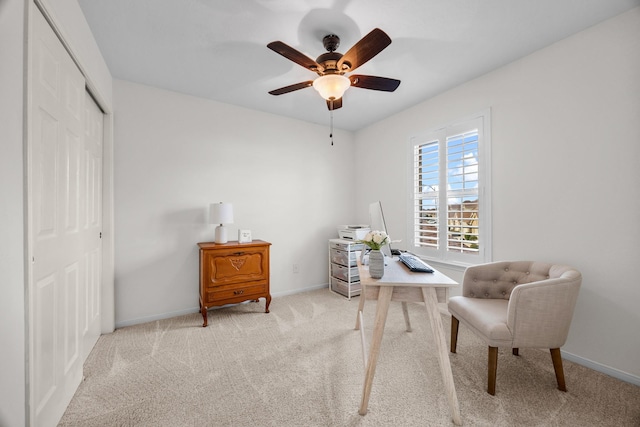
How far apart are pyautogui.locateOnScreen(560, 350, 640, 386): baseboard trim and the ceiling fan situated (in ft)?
8.75

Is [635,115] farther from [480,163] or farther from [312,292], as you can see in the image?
[312,292]

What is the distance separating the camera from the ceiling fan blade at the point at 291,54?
5.36 ft

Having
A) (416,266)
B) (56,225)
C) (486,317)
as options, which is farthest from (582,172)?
(56,225)

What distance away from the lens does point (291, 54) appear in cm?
174

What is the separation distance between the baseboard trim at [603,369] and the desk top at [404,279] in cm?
142

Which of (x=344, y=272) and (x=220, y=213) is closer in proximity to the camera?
(x=220, y=213)

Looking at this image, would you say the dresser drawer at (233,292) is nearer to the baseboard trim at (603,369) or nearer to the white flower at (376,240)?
the white flower at (376,240)

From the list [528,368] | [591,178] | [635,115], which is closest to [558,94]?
[635,115]

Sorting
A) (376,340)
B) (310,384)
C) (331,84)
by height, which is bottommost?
(310,384)

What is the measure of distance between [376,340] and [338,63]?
191 centimetres

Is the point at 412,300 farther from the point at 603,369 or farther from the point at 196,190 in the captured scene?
the point at 196,190

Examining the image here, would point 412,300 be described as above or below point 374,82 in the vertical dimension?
below

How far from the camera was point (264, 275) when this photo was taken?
3152 millimetres

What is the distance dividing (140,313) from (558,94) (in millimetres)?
4605
